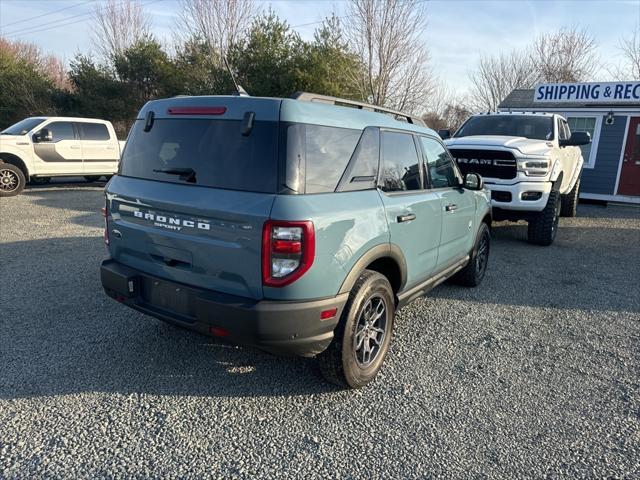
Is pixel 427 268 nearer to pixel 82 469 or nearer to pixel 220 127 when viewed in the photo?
pixel 220 127

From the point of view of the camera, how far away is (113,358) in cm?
333

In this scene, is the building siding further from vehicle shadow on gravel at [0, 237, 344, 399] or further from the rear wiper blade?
the rear wiper blade

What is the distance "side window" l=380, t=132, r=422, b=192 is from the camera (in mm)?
3248

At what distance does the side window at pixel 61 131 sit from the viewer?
11445mm

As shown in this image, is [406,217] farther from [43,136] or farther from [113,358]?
[43,136]

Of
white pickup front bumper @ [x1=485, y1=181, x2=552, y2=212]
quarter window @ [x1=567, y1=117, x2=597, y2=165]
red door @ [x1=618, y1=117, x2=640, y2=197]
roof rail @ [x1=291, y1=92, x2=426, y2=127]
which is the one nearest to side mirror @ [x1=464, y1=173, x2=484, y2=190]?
roof rail @ [x1=291, y1=92, x2=426, y2=127]

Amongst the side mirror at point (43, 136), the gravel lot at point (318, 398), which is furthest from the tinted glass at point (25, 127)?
the gravel lot at point (318, 398)

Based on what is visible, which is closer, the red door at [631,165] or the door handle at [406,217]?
the door handle at [406,217]

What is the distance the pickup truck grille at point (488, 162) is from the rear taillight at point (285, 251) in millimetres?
5635

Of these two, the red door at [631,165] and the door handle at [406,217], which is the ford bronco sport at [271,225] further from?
the red door at [631,165]

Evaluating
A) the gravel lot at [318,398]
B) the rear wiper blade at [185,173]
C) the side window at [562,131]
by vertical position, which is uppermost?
the side window at [562,131]

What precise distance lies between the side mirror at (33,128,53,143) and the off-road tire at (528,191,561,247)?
1165cm

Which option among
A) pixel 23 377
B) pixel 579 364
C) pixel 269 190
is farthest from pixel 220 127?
pixel 579 364

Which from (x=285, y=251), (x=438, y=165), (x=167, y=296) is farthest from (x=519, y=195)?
(x=167, y=296)
